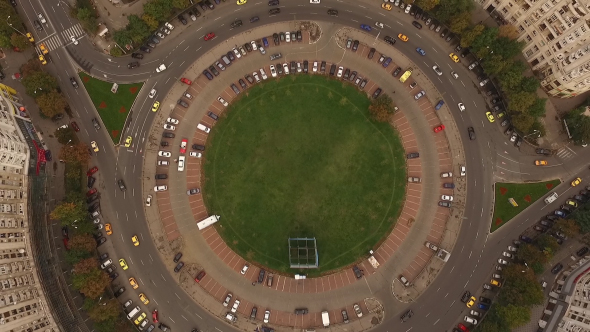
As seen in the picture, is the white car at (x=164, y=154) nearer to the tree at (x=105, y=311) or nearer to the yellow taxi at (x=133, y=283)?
the yellow taxi at (x=133, y=283)

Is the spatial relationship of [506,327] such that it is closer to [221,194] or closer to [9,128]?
[221,194]

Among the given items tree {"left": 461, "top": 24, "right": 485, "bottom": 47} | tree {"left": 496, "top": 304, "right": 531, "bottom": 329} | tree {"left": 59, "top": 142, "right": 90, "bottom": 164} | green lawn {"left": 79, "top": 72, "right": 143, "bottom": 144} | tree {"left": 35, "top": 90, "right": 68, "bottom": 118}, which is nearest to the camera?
tree {"left": 496, "top": 304, "right": 531, "bottom": 329}

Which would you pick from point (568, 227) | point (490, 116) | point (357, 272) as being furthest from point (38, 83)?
point (568, 227)

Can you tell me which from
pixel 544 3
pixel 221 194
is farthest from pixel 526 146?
pixel 221 194

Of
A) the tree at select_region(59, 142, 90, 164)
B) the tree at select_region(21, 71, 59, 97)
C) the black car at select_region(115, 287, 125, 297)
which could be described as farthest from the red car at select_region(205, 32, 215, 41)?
the black car at select_region(115, 287, 125, 297)

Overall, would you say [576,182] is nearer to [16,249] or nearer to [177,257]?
[177,257]

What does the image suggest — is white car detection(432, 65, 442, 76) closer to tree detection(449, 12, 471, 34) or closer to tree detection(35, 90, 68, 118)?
tree detection(449, 12, 471, 34)
